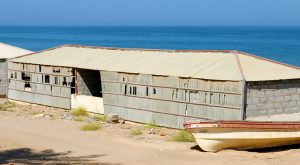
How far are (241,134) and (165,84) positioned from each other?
652cm

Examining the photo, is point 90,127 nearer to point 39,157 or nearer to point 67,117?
point 67,117

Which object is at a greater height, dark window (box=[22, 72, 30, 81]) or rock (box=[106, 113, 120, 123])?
dark window (box=[22, 72, 30, 81])

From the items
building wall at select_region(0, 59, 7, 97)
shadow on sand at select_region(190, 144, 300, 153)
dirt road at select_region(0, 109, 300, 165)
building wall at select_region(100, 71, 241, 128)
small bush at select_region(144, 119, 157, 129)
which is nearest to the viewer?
dirt road at select_region(0, 109, 300, 165)

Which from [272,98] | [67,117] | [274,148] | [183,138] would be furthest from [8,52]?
[274,148]

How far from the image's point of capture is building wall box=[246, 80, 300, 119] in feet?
77.0

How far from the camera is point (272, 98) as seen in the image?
24.2 m

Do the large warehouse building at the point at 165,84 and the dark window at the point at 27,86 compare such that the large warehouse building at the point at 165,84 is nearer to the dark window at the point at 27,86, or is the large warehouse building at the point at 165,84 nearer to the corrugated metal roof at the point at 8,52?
the dark window at the point at 27,86

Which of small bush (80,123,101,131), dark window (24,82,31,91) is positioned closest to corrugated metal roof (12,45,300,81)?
dark window (24,82,31,91)

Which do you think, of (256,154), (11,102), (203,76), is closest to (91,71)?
(11,102)

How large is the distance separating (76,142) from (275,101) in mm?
8616

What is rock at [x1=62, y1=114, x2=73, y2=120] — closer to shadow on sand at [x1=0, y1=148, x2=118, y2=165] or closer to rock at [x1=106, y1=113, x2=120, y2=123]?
rock at [x1=106, y1=113, x2=120, y2=123]

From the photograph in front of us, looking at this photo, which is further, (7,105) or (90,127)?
(7,105)

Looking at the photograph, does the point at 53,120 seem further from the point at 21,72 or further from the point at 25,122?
the point at 21,72

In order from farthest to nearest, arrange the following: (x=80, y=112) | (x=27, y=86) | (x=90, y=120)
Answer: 1. (x=27, y=86)
2. (x=80, y=112)
3. (x=90, y=120)
